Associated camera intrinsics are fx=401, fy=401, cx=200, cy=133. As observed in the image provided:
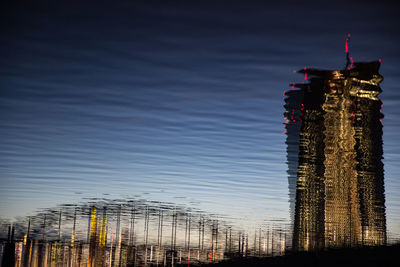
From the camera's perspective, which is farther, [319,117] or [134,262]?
[319,117]

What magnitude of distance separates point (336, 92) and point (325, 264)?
397 feet

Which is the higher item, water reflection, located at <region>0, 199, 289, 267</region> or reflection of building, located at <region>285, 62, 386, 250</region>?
reflection of building, located at <region>285, 62, 386, 250</region>

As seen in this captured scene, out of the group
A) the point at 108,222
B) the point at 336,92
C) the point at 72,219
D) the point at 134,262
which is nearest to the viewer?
the point at 134,262

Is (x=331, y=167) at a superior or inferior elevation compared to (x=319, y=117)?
inferior

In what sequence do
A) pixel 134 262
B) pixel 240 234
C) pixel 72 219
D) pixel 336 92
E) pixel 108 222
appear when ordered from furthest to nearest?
1. pixel 108 222
2. pixel 72 219
3. pixel 336 92
4. pixel 240 234
5. pixel 134 262

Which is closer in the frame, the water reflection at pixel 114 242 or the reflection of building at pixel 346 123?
the water reflection at pixel 114 242

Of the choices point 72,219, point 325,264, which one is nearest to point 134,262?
point 325,264

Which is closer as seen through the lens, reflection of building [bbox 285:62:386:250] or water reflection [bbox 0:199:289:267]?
water reflection [bbox 0:199:289:267]

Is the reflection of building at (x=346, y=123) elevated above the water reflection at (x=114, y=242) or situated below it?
above

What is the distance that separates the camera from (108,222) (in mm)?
190500

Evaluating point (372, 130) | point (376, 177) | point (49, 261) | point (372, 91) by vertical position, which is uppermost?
point (372, 91)

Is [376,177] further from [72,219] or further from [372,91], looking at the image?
[72,219]

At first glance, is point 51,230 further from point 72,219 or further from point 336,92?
point 336,92

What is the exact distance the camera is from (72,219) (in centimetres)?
17075
